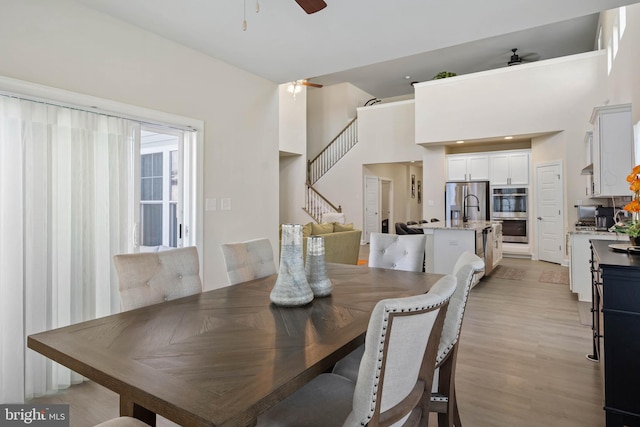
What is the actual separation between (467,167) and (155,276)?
26.1ft

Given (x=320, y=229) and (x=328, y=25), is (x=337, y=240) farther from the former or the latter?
(x=328, y=25)

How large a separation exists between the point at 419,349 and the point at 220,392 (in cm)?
60

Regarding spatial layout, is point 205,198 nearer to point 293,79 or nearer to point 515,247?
point 293,79

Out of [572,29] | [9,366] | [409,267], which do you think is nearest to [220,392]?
[409,267]

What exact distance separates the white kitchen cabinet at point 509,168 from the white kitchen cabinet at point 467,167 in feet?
0.47

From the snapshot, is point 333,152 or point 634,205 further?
point 333,152

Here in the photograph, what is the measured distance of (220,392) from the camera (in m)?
0.91

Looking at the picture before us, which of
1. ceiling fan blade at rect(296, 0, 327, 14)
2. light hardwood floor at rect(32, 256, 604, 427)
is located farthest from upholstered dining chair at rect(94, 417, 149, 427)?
ceiling fan blade at rect(296, 0, 327, 14)

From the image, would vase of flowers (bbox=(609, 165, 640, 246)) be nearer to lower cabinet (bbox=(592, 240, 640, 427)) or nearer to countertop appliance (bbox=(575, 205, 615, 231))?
lower cabinet (bbox=(592, 240, 640, 427))

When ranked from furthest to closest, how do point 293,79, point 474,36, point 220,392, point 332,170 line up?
1. point 332,170
2. point 293,79
3. point 474,36
4. point 220,392

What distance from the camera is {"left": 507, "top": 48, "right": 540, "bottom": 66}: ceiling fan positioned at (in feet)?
28.6

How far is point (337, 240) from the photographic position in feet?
18.3

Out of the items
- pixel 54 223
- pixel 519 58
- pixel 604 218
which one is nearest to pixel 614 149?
pixel 604 218

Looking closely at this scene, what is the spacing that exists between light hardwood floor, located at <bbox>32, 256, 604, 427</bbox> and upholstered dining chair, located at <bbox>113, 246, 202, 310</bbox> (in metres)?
0.75
